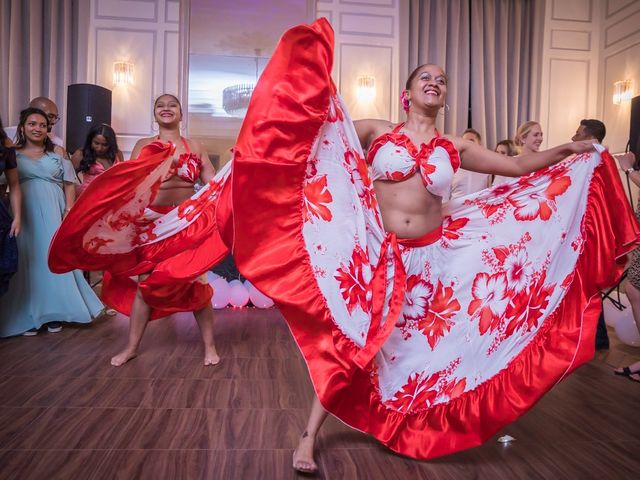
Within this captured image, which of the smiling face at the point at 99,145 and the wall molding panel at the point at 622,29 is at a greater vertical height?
the wall molding panel at the point at 622,29

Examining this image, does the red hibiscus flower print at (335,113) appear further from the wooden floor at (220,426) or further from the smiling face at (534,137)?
the smiling face at (534,137)

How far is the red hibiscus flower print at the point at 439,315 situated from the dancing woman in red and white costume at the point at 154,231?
3.95 feet

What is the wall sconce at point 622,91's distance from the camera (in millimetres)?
5840

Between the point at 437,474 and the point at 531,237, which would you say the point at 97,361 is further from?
the point at 531,237

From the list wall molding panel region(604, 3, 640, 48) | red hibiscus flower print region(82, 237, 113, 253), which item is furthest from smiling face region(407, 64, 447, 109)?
wall molding panel region(604, 3, 640, 48)

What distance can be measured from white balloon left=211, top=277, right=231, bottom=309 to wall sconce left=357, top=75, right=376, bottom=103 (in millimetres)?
3100

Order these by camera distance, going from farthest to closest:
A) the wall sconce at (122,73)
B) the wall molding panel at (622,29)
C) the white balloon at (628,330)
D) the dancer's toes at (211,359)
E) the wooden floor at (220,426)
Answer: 1. the wall sconce at (122,73)
2. the wall molding panel at (622,29)
3. the white balloon at (628,330)
4. the dancer's toes at (211,359)
5. the wooden floor at (220,426)

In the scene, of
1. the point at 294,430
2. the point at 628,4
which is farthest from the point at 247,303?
the point at 628,4

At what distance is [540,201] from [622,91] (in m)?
4.70

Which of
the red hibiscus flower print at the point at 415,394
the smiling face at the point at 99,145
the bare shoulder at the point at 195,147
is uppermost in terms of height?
the smiling face at the point at 99,145

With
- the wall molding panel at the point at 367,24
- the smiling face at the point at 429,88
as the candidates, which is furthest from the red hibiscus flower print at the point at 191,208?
the wall molding panel at the point at 367,24

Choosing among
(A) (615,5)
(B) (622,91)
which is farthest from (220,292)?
(A) (615,5)

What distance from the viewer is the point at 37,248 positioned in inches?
146

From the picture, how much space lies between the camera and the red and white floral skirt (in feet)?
8.84
